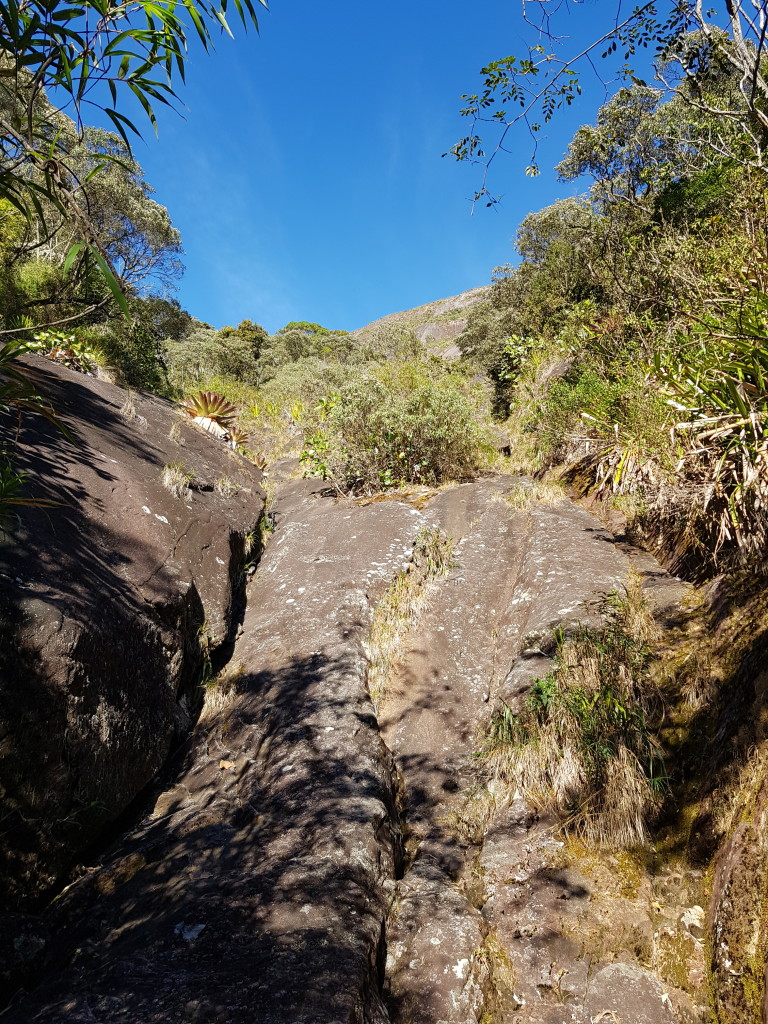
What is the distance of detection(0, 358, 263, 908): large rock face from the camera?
3.00 m

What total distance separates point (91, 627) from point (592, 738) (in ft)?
11.8

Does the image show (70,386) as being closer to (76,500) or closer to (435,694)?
(76,500)

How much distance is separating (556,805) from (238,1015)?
227cm

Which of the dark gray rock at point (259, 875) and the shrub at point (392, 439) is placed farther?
the shrub at point (392, 439)

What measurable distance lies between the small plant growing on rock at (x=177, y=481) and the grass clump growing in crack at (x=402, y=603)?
9.41 ft

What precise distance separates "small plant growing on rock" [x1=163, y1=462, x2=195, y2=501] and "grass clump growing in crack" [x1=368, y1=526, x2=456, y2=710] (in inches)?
113

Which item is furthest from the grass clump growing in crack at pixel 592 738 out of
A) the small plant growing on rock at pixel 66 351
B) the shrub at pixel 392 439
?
the small plant growing on rock at pixel 66 351

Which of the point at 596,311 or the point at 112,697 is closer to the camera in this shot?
the point at 112,697

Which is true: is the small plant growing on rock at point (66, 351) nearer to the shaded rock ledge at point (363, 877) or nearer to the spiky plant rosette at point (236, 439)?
the spiky plant rosette at point (236, 439)

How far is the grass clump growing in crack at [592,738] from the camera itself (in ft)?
10.7

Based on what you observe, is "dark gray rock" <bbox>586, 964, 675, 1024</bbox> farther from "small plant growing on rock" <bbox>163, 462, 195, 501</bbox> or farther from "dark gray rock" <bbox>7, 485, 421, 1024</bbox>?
"small plant growing on rock" <bbox>163, 462, 195, 501</bbox>

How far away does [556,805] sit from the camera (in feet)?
11.6

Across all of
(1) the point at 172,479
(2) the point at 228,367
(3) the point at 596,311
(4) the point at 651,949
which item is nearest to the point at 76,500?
(1) the point at 172,479

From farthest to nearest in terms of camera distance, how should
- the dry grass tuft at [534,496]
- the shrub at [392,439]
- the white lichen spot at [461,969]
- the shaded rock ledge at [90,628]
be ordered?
the shrub at [392,439]
the dry grass tuft at [534,496]
the shaded rock ledge at [90,628]
the white lichen spot at [461,969]
